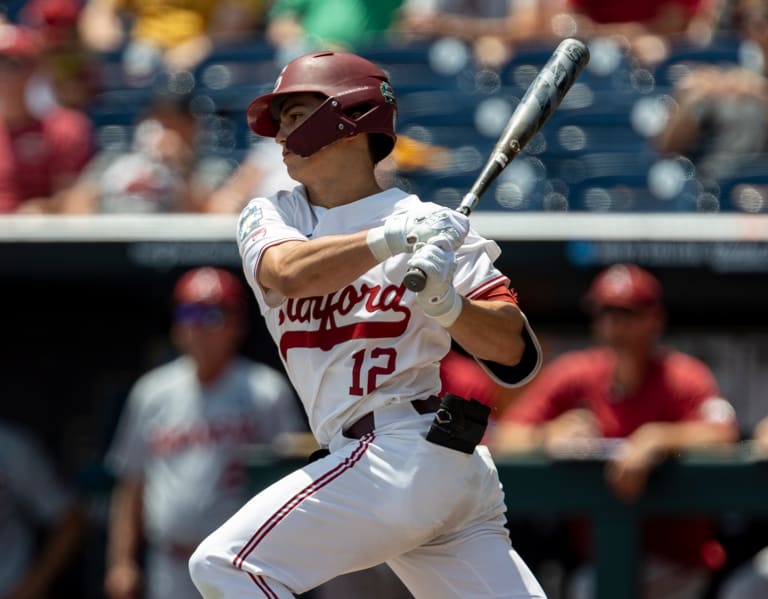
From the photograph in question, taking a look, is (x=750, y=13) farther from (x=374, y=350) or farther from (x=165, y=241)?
(x=374, y=350)

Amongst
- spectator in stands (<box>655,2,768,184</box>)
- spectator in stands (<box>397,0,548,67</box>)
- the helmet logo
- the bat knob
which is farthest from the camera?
spectator in stands (<box>397,0,548,67</box>)

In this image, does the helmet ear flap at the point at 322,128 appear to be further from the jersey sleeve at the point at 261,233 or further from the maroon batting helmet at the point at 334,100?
the jersey sleeve at the point at 261,233

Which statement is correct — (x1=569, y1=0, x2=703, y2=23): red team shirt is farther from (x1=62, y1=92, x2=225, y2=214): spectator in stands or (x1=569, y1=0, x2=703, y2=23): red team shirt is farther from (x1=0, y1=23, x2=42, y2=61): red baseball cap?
(x1=0, y1=23, x2=42, y2=61): red baseball cap

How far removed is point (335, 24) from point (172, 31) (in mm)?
923

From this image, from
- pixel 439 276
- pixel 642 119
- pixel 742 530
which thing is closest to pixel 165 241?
pixel 642 119

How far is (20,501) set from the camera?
262 inches

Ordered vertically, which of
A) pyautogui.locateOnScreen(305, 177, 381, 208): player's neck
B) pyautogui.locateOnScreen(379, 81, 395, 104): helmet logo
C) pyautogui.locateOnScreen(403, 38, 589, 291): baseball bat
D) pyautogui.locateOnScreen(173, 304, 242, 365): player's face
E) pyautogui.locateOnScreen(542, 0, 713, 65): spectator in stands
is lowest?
pyautogui.locateOnScreen(173, 304, 242, 365): player's face

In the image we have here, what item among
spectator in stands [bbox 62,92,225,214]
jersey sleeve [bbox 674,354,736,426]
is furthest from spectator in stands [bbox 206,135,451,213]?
jersey sleeve [bbox 674,354,736,426]

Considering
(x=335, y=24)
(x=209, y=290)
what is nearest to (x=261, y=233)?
(x=209, y=290)

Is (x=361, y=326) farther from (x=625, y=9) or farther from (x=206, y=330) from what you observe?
(x=625, y=9)

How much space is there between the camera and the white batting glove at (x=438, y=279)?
2945 millimetres

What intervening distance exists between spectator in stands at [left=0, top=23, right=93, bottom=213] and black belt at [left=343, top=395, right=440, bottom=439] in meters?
3.57

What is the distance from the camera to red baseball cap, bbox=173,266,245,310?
19.7 ft

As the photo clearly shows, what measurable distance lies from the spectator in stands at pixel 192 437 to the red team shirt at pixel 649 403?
1.02 meters
